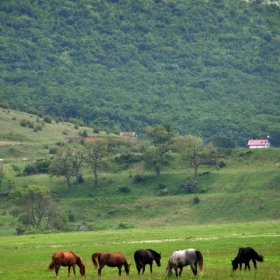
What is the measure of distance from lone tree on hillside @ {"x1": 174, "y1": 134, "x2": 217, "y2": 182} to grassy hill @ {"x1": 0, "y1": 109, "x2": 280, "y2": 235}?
1.53 m

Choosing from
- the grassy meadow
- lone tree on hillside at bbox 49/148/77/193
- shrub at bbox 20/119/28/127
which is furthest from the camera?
shrub at bbox 20/119/28/127

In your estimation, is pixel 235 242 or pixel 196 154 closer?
→ pixel 235 242

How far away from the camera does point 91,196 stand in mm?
115688

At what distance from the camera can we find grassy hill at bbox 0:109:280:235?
100812 mm

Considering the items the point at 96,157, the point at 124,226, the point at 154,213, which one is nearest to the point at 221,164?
the point at 96,157

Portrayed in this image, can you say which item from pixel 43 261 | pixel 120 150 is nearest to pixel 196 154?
pixel 120 150

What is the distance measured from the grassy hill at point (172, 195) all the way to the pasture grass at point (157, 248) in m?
25.0

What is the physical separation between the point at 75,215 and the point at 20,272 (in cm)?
6225

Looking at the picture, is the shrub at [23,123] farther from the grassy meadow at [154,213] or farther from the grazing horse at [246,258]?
the grazing horse at [246,258]

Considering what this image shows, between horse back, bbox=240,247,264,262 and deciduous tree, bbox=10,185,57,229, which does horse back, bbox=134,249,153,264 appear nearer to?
horse back, bbox=240,247,264,262

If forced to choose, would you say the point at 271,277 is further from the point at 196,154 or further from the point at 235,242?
the point at 196,154

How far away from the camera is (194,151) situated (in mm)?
118562

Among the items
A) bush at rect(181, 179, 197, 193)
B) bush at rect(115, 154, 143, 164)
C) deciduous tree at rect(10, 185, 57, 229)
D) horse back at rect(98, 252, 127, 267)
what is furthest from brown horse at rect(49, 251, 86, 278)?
bush at rect(115, 154, 143, 164)

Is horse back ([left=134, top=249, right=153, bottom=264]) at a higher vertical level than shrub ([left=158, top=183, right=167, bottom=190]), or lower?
lower
